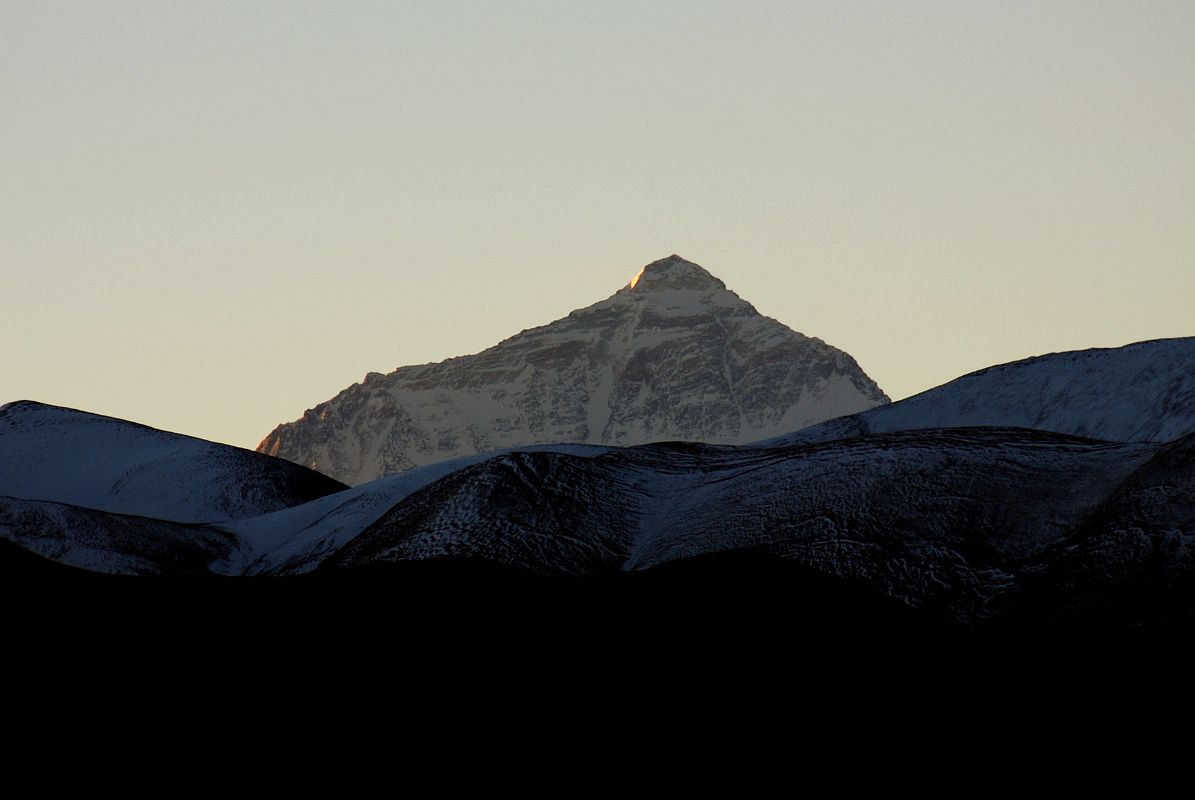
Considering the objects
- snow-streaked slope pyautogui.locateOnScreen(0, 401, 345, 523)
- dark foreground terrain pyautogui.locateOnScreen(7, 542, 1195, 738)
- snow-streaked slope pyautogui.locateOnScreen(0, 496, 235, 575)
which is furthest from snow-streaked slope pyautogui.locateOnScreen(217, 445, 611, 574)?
dark foreground terrain pyautogui.locateOnScreen(7, 542, 1195, 738)

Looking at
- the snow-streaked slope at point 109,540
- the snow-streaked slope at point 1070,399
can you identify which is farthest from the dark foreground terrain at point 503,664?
the snow-streaked slope at point 1070,399

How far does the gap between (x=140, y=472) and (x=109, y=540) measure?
39351 millimetres

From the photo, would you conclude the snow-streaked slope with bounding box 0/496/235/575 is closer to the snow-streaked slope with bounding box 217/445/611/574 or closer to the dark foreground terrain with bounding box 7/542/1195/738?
the snow-streaked slope with bounding box 217/445/611/574

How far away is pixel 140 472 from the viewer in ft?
350

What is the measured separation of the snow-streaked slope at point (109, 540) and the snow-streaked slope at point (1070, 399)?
27119 mm

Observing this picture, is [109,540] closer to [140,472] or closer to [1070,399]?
[140,472]

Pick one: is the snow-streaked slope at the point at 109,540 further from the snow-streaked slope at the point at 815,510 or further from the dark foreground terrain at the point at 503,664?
the dark foreground terrain at the point at 503,664

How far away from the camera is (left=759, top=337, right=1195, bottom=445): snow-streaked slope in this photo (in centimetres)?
8419

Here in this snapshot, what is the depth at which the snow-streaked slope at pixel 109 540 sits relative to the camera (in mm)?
66250

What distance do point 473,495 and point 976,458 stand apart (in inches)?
562

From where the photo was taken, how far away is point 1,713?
2080 cm

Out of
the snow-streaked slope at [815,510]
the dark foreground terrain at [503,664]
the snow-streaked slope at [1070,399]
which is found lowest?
the dark foreground terrain at [503,664]

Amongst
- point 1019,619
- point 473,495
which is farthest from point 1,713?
point 473,495

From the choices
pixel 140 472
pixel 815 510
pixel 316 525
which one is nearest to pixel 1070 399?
pixel 316 525
